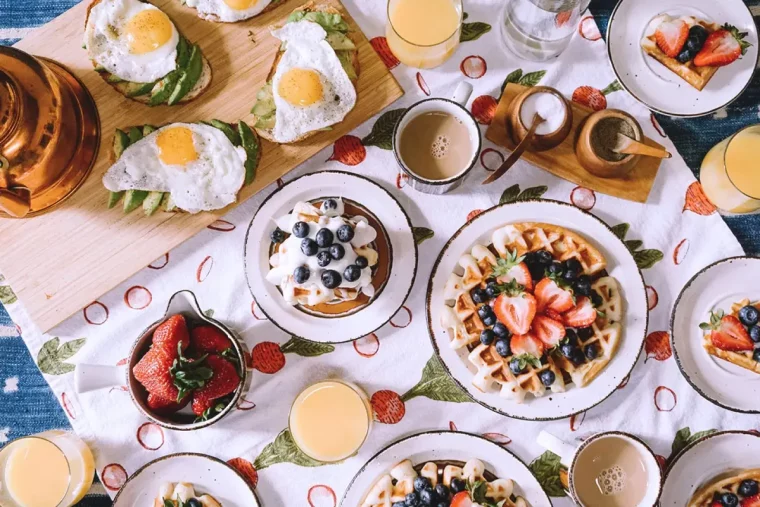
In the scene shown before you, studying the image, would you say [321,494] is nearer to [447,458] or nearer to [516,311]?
[447,458]

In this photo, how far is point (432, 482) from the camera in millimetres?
2531

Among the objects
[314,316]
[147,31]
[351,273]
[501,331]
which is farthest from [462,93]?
[147,31]

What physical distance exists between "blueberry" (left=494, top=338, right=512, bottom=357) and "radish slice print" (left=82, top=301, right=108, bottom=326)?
1568mm

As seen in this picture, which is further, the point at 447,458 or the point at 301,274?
the point at 447,458

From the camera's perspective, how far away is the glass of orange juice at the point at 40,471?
260 centimetres

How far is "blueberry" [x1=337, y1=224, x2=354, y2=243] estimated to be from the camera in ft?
7.83

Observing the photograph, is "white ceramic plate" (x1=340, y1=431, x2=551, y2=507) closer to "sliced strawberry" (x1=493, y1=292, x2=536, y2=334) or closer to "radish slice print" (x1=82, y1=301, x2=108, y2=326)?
"sliced strawberry" (x1=493, y1=292, x2=536, y2=334)

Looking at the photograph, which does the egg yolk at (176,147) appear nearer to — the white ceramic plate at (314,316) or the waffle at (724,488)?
the white ceramic plate at (314,316)

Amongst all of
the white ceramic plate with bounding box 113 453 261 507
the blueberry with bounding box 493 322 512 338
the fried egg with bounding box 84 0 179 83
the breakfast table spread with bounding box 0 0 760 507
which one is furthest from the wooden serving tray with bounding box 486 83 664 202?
the white ceramic plate with bounding box 113 453 261 507

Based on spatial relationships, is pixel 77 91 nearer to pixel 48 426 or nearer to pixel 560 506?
pixel 48 426

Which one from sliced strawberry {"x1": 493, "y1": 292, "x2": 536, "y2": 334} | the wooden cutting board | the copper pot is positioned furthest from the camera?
the wooden cutting board

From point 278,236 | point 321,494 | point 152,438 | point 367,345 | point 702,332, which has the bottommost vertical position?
point 321,494

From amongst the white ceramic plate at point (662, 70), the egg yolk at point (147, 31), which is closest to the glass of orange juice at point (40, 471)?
the egg yolk at point (147, 31)

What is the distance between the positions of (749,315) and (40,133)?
2.72 meters
